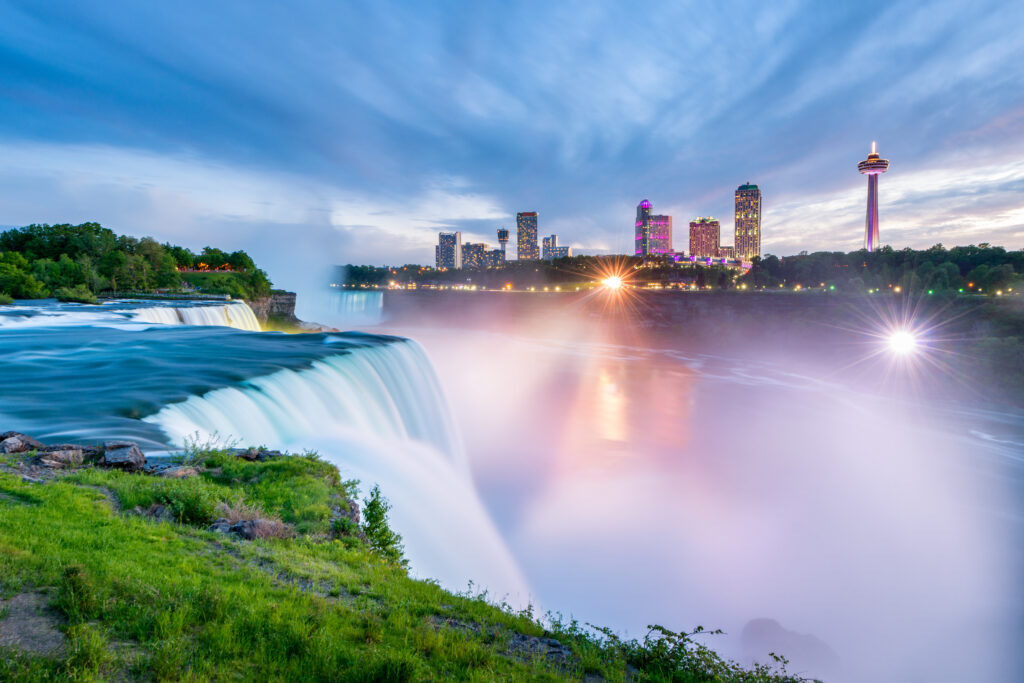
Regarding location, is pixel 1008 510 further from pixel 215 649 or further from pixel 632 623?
pixel 215 649

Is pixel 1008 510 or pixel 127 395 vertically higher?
pixel 127 395

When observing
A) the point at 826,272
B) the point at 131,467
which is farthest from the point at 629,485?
the point at 826,272

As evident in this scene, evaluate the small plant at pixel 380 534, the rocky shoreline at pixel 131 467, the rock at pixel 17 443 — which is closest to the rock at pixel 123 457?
the rocky shoreline at pixel 131 467

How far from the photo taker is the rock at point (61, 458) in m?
8.38

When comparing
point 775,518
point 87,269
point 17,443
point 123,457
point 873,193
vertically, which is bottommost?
point 775,518

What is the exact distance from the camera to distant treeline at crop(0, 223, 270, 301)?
41.9 metres

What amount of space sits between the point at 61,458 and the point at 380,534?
574 centimetres

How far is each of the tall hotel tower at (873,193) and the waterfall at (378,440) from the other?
508ft

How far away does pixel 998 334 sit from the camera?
44.5 m

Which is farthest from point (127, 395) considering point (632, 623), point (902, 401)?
point (902, 401)

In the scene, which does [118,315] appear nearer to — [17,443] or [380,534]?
[17,443]

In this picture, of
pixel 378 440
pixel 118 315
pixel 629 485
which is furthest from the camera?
pixel 118 315

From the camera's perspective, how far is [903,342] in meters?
51.8

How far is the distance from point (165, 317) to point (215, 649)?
35.1 m
